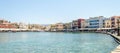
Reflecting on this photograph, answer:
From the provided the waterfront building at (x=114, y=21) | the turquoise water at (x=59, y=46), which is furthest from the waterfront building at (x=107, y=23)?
the turquoise water at (x=59, y=46)

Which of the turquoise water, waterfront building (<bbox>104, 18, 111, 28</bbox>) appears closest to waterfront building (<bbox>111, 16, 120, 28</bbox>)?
waterfront building (<bbox>104, 18, 111, 28</bbox>)

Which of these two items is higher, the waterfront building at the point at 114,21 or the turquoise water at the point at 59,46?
the waterfront building at the point at 114,21

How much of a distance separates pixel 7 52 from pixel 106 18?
159 meters

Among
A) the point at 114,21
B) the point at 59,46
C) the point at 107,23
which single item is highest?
the point at 114,21

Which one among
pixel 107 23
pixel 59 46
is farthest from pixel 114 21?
pixel 59 46

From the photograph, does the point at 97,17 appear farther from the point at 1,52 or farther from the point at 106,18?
the point at 1,52

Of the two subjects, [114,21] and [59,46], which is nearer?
[59,46]

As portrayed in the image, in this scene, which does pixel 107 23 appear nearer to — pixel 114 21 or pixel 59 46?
pixel 114 21

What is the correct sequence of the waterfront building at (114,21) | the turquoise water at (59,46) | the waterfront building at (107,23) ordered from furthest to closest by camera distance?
1. the waterfront building at (107,23)
2. the waterfront building at (114,21)
3. the turquoise water at (59,46)

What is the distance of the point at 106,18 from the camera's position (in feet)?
627

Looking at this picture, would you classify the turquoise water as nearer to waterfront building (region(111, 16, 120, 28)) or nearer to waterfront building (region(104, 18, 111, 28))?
waterfront building (region(111, 16, 120, 28))

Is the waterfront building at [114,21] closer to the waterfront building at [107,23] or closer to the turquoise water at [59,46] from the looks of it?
the waterfront building at [107,23]

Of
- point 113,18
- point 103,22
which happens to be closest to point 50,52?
point 113,18

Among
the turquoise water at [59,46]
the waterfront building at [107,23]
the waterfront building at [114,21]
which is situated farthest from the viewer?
the waterfront building at [107,23]
